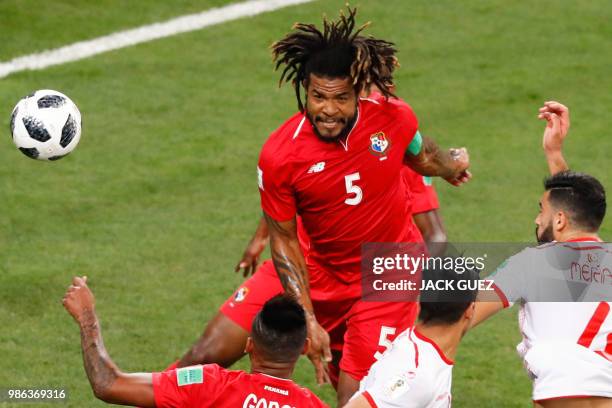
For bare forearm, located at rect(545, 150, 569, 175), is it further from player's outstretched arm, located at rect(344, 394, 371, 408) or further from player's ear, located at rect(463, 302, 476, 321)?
player's outstretched arm, located at rect(344, 394, 371, 408)

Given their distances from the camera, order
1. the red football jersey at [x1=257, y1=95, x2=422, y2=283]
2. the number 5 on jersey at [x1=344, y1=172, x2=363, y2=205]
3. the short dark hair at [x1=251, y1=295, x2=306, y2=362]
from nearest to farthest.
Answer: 1. the short dark hair at [x1=251, y1=295, x2=306, y2=362]
2. the red football jersey at [x1=257, y1=95, x2=422, y2=283]
3. the number 5 on jersey at [x1=344, y1=172, x2=363, y2=205]

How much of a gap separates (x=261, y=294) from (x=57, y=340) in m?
2.63

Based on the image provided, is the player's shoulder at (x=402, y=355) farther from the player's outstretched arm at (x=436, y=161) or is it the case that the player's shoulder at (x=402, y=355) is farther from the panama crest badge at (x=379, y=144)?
the player's outstretched arm at (x=436, y=161)

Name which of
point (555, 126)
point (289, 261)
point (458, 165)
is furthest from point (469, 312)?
point (458, 165)

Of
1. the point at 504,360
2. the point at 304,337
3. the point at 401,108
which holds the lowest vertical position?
the point at 504,360

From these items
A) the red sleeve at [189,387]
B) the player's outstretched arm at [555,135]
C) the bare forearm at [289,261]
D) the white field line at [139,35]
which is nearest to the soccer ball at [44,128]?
the bare forearm at [289,261]

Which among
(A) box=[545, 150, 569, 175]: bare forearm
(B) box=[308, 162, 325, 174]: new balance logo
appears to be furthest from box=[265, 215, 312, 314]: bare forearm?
(A) box=[545, 150, 569, 175]: bare forearm

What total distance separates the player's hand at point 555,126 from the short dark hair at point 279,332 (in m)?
2.89

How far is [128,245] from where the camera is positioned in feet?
43.1

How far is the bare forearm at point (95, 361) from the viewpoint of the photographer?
6.77 meters

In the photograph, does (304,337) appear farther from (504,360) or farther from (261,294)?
(504,360)

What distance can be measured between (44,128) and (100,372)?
11.7 feet

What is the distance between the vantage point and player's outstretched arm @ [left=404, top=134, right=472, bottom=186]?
30.1 feet

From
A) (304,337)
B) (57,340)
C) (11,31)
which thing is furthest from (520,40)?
(304,337)
